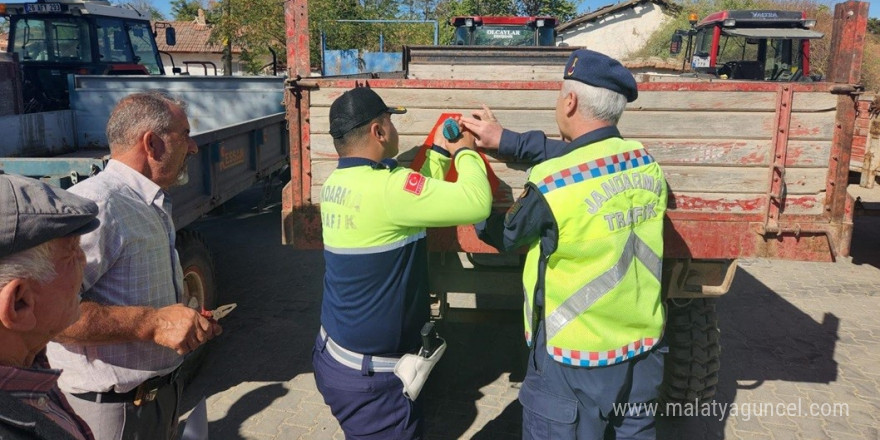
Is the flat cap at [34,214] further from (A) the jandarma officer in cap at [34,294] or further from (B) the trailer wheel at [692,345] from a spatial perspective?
(B) the trailer wheel at [692,345]

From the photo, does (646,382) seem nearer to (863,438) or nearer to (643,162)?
(643,162)

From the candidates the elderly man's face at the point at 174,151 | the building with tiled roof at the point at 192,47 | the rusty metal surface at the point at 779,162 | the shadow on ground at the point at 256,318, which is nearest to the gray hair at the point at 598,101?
the rusty metal surface at the point at 779,162

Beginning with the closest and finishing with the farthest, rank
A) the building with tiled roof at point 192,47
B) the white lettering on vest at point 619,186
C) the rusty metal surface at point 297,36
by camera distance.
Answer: the white lettering on vest at point 619,186
the rusty metal surface at point 297,36
the building with tiled roof at point 192,47

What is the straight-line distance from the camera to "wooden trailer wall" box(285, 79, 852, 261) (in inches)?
107

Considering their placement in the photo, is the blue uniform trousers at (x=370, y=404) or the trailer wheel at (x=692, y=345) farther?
the trailer wheel at (x=692, y=345)

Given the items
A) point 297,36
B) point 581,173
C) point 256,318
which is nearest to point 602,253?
point 581,173

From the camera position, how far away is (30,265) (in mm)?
1188

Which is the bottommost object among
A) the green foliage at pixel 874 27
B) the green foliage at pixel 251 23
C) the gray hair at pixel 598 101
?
the gray hair at pixel 598 101

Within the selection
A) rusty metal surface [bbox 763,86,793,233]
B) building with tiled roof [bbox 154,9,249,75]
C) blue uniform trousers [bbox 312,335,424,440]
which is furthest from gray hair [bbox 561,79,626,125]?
building with tiled roof [bbox 154,9,249,75]

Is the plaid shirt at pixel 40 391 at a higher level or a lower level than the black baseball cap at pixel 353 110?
lower

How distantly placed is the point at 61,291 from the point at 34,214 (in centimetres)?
22

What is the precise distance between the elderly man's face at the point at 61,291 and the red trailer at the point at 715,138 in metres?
1.61

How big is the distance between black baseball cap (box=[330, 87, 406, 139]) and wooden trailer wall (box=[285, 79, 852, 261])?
0.47 m

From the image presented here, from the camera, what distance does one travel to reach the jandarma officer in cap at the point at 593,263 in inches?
83.4
